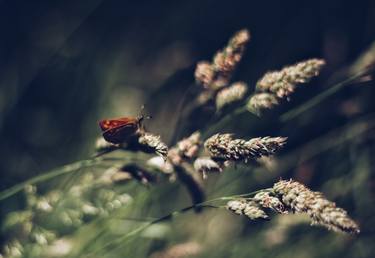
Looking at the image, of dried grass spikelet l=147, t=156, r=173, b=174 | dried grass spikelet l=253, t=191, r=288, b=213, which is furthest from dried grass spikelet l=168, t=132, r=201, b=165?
dried grass spikelet l=253, t=191, r=288, b=213

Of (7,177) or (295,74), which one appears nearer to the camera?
(295,74)

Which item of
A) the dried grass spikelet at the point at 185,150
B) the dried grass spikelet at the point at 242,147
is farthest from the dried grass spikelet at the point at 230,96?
the dried grass spikelet at the point at 242,147

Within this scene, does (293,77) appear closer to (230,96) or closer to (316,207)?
(230,96)

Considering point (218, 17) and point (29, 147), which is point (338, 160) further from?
point (29, 147)

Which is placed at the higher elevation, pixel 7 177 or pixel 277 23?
pixel 277 23

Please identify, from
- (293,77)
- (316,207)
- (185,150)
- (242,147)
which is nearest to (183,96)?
(185,150)

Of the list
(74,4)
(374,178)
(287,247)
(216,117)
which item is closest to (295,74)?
(216,117)
